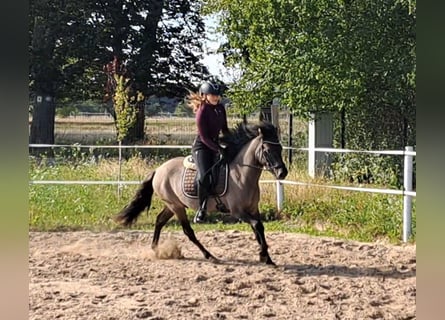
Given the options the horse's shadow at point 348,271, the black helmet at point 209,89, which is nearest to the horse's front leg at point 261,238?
the horse's shadow at point 348,271

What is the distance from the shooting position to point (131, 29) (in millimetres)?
19531

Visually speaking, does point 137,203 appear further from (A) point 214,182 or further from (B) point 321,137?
(B) point 321,137

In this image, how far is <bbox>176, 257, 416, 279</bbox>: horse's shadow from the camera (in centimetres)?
530

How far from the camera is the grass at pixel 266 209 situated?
7.33 m

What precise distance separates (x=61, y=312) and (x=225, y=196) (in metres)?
2.08

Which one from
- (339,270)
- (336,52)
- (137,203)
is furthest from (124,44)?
(339,270)

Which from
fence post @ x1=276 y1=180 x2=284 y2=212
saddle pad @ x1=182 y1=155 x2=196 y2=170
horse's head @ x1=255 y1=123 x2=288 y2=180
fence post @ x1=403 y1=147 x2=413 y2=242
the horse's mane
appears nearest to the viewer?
horse's head @ x1=255 y1=123 x2=288 y2=180

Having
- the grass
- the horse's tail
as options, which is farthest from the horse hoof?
the grass

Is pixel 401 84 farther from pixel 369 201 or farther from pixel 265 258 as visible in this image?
pixel 265 258

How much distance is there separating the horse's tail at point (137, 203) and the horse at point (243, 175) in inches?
7.1

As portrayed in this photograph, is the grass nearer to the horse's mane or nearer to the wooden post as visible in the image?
the wooden post

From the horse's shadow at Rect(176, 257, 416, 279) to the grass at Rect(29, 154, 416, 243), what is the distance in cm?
132

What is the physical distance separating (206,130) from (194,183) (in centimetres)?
53
